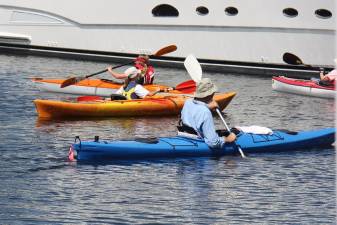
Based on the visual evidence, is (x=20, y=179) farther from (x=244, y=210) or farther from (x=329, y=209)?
(x=329, y=209)

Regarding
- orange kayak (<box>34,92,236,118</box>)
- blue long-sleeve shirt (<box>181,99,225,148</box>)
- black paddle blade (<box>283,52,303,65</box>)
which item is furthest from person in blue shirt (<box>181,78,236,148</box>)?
black paddle blade (<box>283,52,303,65</box>)

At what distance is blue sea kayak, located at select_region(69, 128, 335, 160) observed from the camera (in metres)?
17.5

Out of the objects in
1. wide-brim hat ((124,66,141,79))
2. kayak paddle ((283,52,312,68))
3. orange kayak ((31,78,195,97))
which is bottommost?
wide-brim hat ((124,66,141,79))

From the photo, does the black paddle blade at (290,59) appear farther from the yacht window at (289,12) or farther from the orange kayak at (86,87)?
the orange kayak at (86,87)

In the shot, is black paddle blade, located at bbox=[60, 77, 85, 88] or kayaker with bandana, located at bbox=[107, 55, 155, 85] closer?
kayaker with bandana, located at bbox=[107, 55, 155, 85]

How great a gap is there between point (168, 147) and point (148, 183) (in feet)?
5.07

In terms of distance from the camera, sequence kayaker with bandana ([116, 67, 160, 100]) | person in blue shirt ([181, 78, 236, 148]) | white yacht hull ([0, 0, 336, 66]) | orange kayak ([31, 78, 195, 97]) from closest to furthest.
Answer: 1. person in blue shirt ([181, 78, 236, 148])
2. kayaker with bandana ([116, 67, 160, 100])
3. orange kayak ([31, 78, 195, 97])
4. white yacht hull ([0, 0, 336, 66])

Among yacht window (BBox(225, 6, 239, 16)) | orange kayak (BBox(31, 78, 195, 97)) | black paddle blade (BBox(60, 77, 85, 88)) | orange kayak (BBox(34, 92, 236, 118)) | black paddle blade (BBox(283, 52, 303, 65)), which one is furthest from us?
yacht window (BBox(225, 6, 239, 16))

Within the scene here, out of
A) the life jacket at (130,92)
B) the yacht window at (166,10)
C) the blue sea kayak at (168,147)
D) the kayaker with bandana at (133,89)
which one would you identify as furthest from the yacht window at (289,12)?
the blue sea kayak at (168,147)

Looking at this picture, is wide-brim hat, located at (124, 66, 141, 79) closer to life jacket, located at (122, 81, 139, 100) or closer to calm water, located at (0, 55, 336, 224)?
life jacket, located at (122, 81, 139, 100)

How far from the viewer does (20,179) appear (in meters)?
16.5

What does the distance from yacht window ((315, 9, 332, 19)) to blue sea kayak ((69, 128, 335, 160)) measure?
592 inches

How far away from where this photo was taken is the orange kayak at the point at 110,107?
22547 mm

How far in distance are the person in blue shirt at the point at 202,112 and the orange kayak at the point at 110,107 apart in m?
5.19
